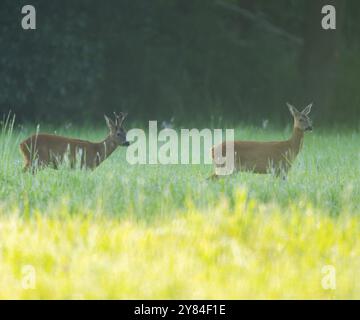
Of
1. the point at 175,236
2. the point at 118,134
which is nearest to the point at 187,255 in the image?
the point at 175,236

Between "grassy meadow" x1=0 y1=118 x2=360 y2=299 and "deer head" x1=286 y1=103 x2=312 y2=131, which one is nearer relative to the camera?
"grassy meadow" x1=0 y1=118 x2=360 y2=299

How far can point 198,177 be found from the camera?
10.3 m

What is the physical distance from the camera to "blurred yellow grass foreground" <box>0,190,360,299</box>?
5914 millimetres

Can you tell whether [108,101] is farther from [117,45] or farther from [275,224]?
[275,224]

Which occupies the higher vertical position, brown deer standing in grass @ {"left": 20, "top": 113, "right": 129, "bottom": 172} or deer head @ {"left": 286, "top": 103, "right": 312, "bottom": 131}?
deer head @ {"left": 286, "top": 103, "right": 312, "bottom": 131}

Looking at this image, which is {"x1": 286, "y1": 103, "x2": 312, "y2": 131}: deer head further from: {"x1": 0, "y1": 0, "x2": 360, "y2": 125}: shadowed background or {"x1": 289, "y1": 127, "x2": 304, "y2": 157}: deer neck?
{"x1": 0, "y1": 0, "x2": 360, "y2": 125}: shadowed background

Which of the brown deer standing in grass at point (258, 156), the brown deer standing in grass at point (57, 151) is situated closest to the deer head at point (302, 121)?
the brown deer standing in grass at point (258, 156)

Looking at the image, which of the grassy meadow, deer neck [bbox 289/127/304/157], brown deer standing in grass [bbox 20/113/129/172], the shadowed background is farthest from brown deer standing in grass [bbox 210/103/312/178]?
the shadowed background

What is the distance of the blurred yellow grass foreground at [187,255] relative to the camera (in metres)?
5.91

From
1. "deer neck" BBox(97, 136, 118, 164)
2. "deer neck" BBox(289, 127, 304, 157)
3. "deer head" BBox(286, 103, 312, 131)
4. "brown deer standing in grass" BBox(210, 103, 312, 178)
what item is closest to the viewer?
"brown deer standing in grass" BBox(210, 103, 312, 178)

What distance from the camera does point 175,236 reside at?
23.2 feet

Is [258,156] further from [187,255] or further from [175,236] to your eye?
[187,255]
